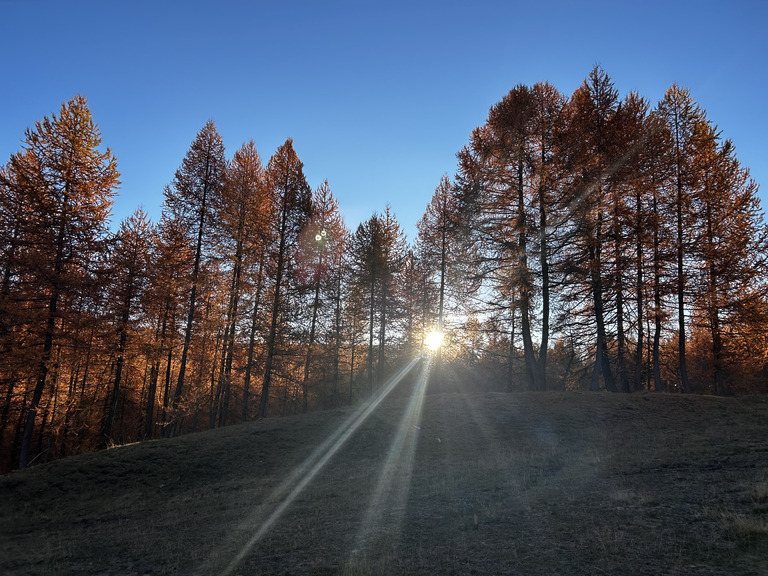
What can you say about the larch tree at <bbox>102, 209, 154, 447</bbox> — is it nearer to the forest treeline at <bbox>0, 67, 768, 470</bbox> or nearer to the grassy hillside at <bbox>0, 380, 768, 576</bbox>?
the forest treeline at <bbox>0, 67, 768, 470</bbox>

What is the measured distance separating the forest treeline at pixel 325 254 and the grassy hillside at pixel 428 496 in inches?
169

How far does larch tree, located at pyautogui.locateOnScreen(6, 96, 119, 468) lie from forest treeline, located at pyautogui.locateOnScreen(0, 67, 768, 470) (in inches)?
2.5

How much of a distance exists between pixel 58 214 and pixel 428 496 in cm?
1642

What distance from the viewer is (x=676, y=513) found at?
574cm

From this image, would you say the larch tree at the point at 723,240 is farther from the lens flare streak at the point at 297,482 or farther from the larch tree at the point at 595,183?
the lens flare streak at the point at 297,482

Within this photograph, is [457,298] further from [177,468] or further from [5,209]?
[5,209]

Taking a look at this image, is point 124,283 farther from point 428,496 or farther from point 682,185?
point 682,185

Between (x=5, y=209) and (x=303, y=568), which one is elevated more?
(x=5, y=209)

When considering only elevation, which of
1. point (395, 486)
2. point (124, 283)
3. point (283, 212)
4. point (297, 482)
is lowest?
point (297, 482)

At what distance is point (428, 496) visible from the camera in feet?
27.0

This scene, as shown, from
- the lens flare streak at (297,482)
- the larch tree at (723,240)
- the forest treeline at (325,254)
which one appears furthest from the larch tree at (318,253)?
the larch tree at (723,240)

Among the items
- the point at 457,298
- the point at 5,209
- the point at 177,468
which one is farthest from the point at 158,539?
the point at 457,298

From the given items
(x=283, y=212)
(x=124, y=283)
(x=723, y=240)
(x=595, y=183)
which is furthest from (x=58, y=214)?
(x=723, y=240)

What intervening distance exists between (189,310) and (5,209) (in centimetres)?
762
